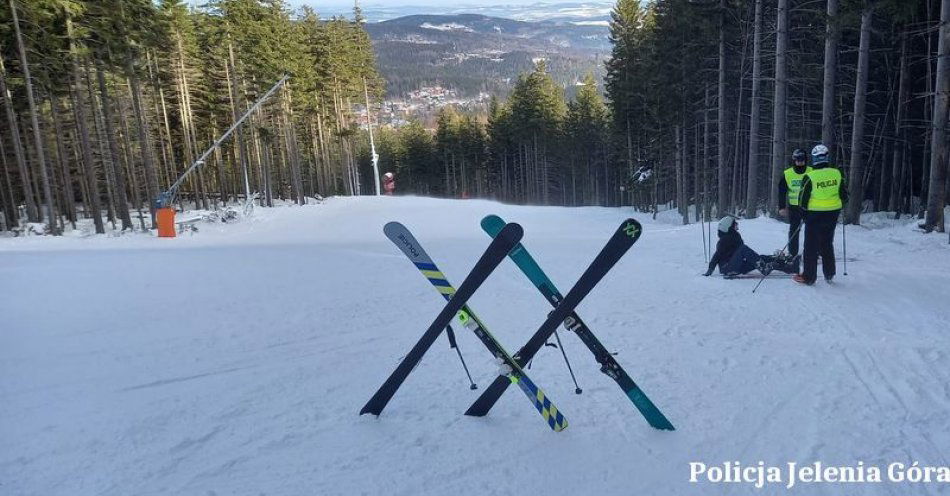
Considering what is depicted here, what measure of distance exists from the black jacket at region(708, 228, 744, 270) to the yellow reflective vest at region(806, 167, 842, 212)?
4.66ft

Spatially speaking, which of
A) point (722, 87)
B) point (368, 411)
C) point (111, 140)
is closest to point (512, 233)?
point (368, 411)

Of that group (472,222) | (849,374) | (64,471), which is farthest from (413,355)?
(472,222)

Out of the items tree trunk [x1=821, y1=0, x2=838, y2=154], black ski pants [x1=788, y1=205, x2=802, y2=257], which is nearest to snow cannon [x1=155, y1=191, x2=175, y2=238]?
black ski pants [x1=788, y1=205, x2=802, y2=257]

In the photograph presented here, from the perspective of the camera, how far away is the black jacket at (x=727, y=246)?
9.56 meters

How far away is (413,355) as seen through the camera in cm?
416

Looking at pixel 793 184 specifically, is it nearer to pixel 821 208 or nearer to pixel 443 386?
pixel 821 208

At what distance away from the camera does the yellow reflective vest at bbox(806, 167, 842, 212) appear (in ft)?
26.8

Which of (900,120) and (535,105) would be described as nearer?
(900,120)

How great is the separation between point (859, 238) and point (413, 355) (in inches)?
506

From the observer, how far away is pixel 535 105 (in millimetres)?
56438

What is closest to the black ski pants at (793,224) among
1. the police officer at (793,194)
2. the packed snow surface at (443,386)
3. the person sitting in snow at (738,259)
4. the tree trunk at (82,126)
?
the police officer at (793,194)

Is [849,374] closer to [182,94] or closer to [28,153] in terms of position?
[28,153]

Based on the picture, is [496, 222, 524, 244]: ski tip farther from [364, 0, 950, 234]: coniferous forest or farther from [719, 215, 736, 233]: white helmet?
[364, 0, 950, 234]: coniferous forest

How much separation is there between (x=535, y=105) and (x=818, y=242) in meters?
50.3
